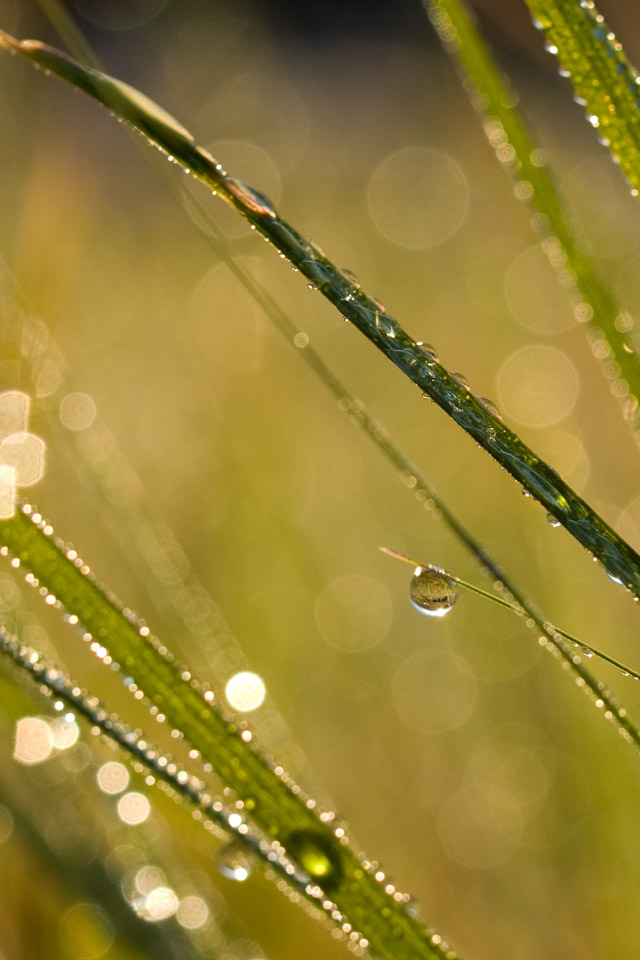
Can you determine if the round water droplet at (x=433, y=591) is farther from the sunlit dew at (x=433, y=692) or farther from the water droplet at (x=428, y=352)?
the sunlit dew at (x=433, y=692)

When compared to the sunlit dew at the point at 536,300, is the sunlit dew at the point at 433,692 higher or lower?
lower

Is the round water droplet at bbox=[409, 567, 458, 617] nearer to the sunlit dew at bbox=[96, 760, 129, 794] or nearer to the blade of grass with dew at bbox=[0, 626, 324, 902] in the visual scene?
the blade of grass with dew at bbox=[0, 626, 324, 902]

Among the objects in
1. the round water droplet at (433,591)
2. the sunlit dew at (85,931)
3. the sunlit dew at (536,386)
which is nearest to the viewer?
the round water droplet at (433,591)

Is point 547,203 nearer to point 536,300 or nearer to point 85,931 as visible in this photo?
point 85,931

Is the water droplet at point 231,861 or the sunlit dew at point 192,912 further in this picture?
the sunlit dew at point 192,912

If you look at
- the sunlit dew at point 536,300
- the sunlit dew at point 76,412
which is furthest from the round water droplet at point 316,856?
the sunlit dew at point 536,300

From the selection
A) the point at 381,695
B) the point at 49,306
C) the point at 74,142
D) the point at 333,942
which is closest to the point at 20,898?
the point at 333,942

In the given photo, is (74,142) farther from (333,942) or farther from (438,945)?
(438,945)
